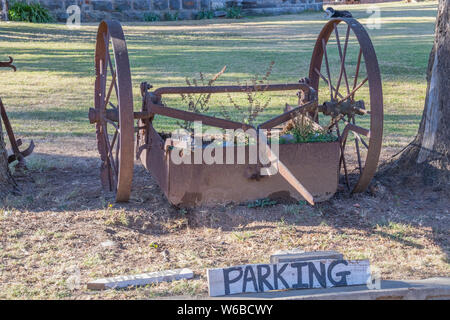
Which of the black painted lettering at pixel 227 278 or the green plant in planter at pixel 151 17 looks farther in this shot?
the green plant in planter at pixel 151 17

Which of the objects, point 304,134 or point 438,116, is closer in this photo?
point 304,134

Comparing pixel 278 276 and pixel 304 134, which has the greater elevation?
pixel 304 134

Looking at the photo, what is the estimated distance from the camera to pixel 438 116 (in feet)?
17.6

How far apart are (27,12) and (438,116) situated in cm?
2133

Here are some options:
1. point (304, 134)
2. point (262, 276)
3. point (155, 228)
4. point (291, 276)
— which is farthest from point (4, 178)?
point (291, 276)

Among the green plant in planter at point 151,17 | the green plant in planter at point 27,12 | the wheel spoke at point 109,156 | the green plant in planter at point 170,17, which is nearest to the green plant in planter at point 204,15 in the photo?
the green plant in planter at point 170,17

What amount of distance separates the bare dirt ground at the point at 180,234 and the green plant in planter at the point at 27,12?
63.7 feet

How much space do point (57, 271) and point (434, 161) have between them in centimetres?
358

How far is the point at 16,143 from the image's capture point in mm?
5930

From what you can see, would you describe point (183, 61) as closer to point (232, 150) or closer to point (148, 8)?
point (232, 150)

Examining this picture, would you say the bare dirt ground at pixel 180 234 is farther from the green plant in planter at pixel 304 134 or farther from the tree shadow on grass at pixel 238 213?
the green plant in planter at pixel 304 134

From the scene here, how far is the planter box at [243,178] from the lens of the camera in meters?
4.86

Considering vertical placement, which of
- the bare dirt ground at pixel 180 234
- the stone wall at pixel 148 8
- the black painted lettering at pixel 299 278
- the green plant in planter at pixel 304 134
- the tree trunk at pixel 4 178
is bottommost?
the bare dirt ground at pixel 180 234

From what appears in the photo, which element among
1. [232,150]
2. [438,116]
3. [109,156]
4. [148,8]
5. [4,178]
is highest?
[148,8]
